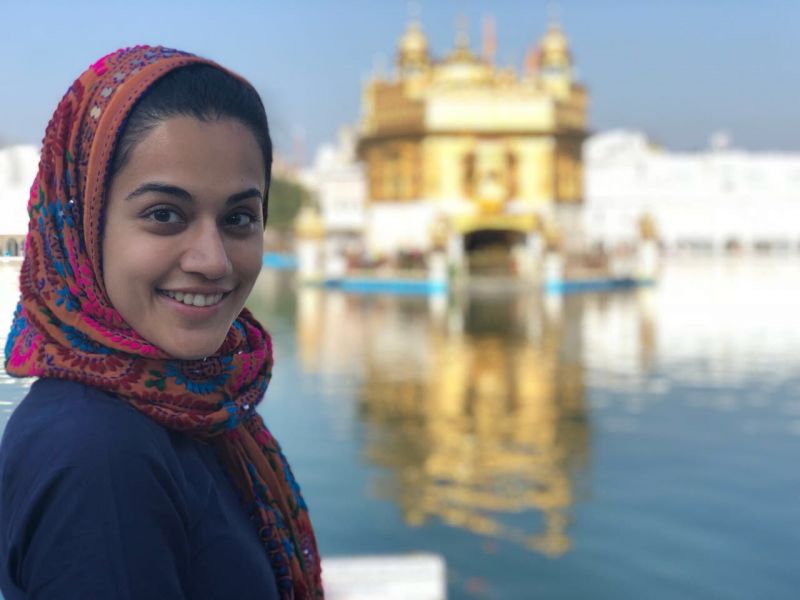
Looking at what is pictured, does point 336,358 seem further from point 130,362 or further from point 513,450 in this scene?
point 130,362

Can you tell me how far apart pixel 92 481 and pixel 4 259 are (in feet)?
1.67

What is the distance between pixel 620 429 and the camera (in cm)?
682

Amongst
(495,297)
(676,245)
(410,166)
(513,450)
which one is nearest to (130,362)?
(513,450)

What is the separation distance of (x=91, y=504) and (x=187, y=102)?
39 centimetres

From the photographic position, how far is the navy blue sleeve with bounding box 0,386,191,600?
2.89ft

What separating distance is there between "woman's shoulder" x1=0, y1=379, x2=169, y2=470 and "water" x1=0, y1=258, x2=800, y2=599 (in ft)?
0.71

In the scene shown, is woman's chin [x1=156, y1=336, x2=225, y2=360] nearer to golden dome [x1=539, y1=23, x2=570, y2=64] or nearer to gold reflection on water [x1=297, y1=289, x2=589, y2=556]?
gold reflection on water [x1=297, y1=289, x2=589, y2=556]

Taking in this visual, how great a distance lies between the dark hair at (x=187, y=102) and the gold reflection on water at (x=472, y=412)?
11.4 ft

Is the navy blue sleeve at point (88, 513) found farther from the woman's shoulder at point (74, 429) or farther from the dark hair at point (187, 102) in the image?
the dark hair at point (187, 102)

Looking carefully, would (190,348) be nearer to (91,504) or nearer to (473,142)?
(91,504)

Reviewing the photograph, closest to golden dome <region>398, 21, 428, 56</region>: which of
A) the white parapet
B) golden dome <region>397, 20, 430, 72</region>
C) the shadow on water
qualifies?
golden dome <region>397, 20, 430, 72</region>

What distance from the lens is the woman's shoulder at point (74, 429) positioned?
89 cm

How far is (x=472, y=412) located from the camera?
7551 millimetres

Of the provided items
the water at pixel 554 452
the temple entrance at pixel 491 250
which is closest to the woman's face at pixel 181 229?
the water at pixel 554 452
